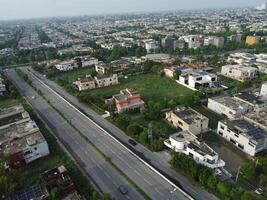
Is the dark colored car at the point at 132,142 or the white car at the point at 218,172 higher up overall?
the white car at the point at 218,172

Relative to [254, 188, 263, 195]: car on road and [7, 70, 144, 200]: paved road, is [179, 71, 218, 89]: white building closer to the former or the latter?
[7, 70, 144, 200]: paved road

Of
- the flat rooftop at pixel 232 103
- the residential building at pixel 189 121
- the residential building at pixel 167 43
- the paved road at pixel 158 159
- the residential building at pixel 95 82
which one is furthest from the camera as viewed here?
the residential building at pixel 167 43

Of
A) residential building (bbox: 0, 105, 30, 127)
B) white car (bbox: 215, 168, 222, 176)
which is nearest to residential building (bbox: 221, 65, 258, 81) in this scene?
white car (bbox: 215, 168, 222, 176)

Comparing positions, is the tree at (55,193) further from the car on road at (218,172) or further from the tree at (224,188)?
the car on road at (218,172)

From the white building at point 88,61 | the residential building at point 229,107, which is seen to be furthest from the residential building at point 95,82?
the residential building at point 229,107

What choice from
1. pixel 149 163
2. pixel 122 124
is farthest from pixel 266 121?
pixel 122 124

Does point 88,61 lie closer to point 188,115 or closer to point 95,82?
point 95,82
